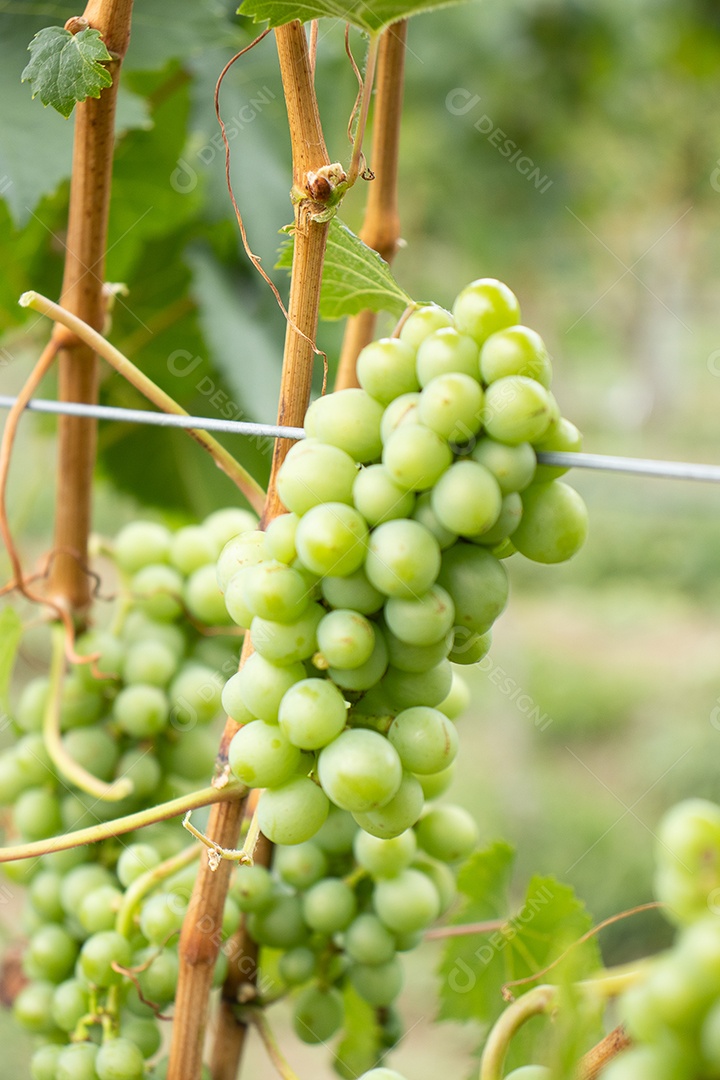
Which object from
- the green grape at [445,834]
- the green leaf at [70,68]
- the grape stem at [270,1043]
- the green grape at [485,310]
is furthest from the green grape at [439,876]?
the green leaf at [70,68]

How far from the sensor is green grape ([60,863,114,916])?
0.53 m

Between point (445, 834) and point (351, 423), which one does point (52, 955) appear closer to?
point (445, 834)

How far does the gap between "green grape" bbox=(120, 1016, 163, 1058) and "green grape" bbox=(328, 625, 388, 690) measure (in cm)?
25

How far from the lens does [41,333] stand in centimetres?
86

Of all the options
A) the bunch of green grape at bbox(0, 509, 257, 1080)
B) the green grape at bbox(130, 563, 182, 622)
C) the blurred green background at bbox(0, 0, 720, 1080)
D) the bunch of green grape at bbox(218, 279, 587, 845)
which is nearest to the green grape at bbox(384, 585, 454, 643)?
the bunch of green grape at bbox(218, 279, 587, 845)

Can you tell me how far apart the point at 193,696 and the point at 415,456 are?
32cm

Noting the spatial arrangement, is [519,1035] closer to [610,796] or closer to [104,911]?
[104,911]

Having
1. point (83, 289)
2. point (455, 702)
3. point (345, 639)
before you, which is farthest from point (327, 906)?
point (83, 289)

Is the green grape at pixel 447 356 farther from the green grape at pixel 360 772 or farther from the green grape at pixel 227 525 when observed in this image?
the green grape at pixel 227 525

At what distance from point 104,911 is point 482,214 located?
2854mm

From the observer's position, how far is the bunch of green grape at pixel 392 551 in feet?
1.03

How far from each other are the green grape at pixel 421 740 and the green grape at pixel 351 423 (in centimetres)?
10

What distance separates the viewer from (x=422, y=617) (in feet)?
1.04

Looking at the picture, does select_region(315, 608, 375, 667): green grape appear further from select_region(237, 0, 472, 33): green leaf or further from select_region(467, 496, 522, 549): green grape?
select_region(237, 0, 472, 33): green leaf
